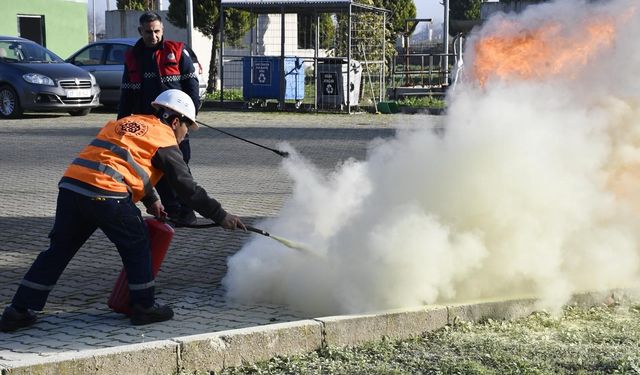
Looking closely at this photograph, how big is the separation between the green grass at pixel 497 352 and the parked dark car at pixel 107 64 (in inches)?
744

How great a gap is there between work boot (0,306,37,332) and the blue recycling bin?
1961cm

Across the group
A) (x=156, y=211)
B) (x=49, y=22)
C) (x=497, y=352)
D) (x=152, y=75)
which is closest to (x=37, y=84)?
(x=152, y=75)

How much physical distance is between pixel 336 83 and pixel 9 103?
7.96 meters

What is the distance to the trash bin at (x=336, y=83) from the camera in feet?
82.3

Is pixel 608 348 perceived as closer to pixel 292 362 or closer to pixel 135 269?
pixel 292 362

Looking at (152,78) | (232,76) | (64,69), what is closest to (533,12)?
(152,78)

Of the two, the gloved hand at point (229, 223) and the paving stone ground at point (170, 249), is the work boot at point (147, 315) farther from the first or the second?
the gloved hand at point (229, 223)

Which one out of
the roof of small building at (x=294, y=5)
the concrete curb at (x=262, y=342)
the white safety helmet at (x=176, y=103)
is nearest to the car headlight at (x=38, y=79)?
the roof of small building at (x=294, y=5)

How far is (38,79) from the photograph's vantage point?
71.7 ft

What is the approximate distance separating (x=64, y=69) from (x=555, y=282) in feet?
57.2

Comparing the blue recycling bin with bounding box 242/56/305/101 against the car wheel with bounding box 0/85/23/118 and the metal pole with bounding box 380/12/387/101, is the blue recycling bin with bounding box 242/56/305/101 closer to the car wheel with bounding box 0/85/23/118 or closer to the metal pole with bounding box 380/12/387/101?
the metal pole with bounding box 380/12/387/101

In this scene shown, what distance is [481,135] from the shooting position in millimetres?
6750

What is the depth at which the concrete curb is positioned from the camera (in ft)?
17.3

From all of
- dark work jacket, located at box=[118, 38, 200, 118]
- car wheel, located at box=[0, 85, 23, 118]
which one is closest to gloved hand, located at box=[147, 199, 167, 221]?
dark work jacket, located at box=[118, 38, 200, 118]
